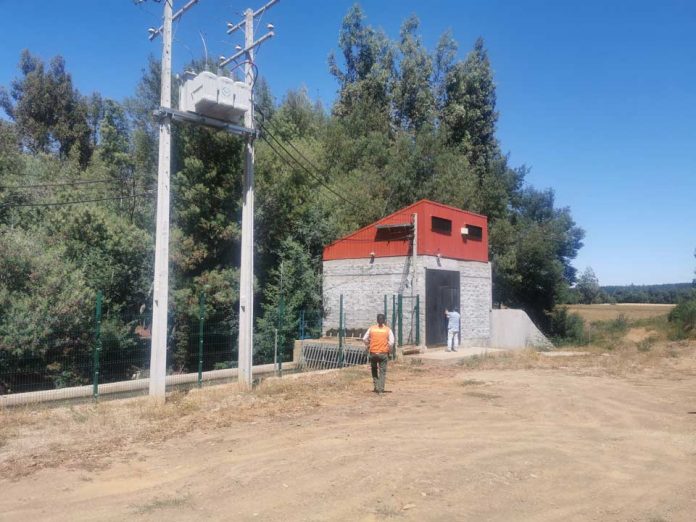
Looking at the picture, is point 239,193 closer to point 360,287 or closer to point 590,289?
point 360,287

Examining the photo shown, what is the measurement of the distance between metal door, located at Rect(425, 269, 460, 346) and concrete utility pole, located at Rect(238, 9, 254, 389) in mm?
9854

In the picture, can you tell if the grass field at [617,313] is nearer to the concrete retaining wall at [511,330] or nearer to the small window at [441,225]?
the concrete retaining wall at [511,330]

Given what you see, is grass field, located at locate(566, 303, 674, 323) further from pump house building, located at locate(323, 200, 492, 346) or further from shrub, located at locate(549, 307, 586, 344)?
pump house building, located at locate(323, 200, 492, 346)

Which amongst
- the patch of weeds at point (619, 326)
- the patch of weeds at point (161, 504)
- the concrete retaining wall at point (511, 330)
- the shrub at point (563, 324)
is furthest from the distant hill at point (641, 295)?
the patch of weeds at point (161, 504)

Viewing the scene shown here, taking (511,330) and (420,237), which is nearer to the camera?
(420,237)

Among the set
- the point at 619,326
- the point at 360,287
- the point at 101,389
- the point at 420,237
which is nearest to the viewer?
the point at 101,389

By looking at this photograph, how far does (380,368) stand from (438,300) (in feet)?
33.3

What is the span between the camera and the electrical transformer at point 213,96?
39.0 feet

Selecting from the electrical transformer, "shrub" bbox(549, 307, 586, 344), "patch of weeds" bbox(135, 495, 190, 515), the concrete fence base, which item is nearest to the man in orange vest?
the concrete fence base

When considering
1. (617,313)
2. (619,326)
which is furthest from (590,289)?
(619,326)

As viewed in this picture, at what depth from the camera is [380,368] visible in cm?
1249

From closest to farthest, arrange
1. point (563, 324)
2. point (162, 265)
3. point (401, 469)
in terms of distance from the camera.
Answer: point (401, 469), point (162, 265), point (563, 324)

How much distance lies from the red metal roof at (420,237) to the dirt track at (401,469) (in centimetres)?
1109

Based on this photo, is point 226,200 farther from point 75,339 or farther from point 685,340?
point 685,340
